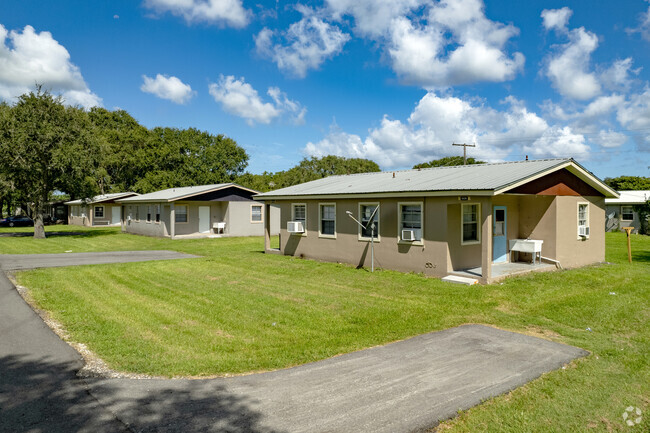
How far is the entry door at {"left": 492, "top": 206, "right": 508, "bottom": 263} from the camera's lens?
1317cm

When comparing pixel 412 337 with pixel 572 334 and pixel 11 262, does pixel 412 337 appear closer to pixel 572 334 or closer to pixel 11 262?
pixel 572 334

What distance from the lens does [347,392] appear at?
464cm

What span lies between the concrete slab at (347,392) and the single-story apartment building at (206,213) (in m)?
22.8

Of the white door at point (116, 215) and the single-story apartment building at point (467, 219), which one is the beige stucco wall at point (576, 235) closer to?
the single-story apartment building at point (467, 219)

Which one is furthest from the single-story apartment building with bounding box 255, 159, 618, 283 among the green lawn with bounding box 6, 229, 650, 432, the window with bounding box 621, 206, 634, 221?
the window with bounding box 621, 206, 634, 221

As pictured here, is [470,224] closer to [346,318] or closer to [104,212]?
[346,318]

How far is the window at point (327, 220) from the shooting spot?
15406 mm

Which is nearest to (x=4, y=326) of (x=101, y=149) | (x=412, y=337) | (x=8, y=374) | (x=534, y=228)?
(x=8, y=374)

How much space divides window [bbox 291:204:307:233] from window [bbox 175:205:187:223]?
12876 millimetres

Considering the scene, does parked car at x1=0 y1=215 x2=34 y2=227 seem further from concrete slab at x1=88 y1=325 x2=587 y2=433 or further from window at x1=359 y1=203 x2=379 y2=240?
concrete slab at x1=88 y1=325 x2=587 y2=433

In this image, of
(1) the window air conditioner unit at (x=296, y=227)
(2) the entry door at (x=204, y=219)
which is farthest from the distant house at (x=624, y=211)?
(2) the entry door at (x=204, y=219)

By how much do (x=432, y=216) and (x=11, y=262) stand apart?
14.7 meters

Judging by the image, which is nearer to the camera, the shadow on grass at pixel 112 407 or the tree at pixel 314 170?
the shadow on grass at pixel 112 407

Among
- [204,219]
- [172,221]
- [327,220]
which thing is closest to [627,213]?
[327,220]
